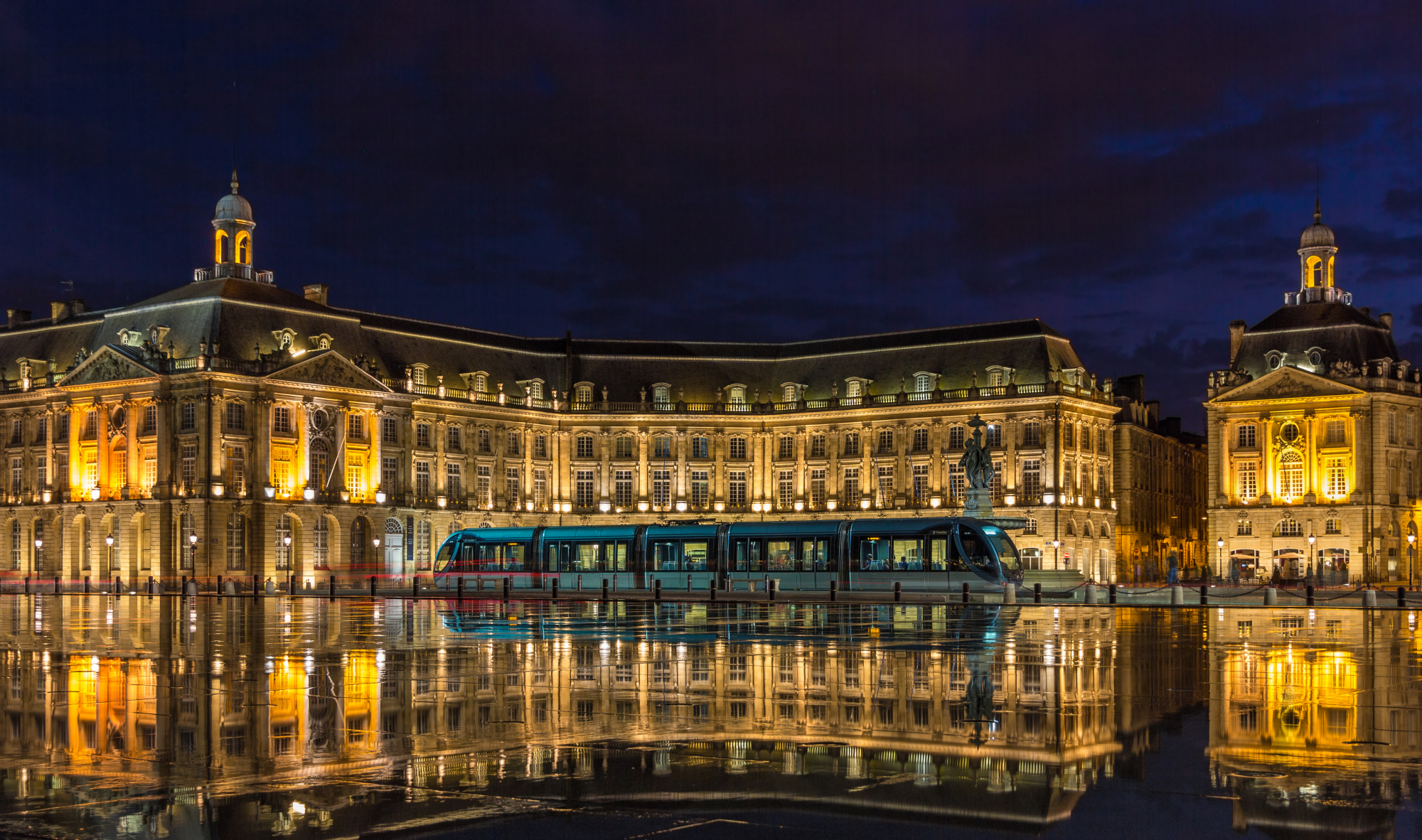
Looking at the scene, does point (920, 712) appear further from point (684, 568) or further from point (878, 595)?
point (684, 568)

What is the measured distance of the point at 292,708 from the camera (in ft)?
61.5

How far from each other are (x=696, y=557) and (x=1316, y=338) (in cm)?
5449

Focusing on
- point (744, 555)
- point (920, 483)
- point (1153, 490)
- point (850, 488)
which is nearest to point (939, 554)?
point (744, 555)

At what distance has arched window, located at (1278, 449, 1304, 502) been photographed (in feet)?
338

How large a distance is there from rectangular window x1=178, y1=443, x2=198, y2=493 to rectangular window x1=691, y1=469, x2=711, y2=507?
3558 cm

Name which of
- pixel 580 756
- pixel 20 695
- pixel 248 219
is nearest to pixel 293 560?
pixel 248 219

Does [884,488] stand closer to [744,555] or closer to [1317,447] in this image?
[1317,447]

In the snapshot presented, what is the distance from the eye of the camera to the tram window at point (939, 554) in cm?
6275

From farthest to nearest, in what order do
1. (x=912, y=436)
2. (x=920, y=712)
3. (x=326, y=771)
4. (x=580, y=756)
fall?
1. (x=912, y=436)
2. (x=920, y=712)
3. (x=580, y=756)
4. (x=326, y=771)

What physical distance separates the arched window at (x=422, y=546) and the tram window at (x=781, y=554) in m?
40.6

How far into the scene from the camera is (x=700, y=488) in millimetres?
114188

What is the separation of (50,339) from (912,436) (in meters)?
59.2

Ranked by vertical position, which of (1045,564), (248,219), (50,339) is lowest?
(1045,564)

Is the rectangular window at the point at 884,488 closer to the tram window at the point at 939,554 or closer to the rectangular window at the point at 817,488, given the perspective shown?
the rectangular window at the point at 817,488
